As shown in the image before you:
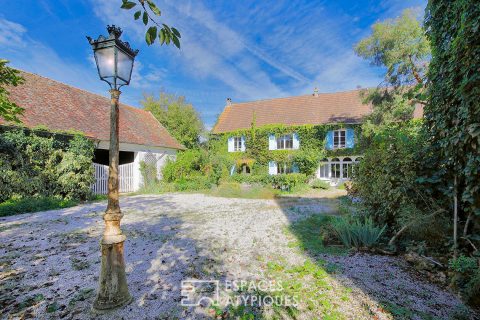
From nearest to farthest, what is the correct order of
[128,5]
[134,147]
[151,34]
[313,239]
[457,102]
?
[128,5], [151,34], [457,102], [313,239], [134,147]

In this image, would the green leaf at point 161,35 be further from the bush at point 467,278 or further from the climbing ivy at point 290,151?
the climbing ivy at point 290,151

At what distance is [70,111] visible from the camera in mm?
13320

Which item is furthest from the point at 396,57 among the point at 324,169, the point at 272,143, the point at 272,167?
the point at 272,167

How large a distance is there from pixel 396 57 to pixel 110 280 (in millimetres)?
19094

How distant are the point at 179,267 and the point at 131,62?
301 centimetres

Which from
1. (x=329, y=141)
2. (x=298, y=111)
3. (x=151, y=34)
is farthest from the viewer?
(x=298, y=111)

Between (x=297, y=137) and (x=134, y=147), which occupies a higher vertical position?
(x=297, y=137)

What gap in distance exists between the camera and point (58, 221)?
22.4ft

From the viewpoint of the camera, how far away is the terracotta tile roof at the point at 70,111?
11461 millimetres

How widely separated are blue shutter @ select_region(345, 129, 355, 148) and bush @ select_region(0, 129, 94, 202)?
18.4 m

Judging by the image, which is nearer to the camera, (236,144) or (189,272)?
(189,272)
